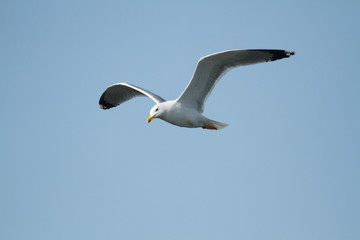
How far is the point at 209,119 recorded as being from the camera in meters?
11.0

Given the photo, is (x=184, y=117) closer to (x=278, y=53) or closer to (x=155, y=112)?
(x=155, y=112)

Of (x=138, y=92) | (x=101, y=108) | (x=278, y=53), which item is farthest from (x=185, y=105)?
(x=101, y=108)

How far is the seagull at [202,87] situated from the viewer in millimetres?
9688

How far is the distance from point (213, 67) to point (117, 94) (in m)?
4.87

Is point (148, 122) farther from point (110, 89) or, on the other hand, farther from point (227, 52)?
point (110, 89)

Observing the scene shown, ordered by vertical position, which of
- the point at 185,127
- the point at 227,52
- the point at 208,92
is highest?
the point at 227,52

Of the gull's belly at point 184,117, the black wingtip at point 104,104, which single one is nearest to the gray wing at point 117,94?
the black wingtip at point 104,104

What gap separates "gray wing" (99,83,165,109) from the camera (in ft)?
45.0

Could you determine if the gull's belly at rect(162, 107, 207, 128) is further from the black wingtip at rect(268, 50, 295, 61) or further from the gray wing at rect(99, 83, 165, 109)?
the gray wing at rect(99, 83, 165, 109)

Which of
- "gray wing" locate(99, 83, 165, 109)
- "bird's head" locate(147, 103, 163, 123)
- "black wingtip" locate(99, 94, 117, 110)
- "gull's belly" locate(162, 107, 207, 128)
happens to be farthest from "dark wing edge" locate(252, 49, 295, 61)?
"black wingtip" locate(99, 94, 117, 110)

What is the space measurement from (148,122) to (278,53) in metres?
3.33

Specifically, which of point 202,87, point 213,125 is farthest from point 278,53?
point 213,125

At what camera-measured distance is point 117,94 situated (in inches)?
559

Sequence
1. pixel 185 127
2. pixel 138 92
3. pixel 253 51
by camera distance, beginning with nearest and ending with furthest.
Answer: pixel 253 51, pixel 185 127, pixel 138 92
